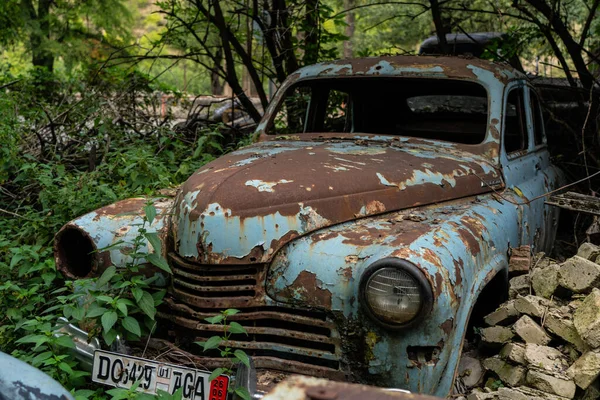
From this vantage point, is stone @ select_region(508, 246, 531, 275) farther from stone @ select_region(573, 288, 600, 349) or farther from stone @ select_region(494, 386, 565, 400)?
stone @ select_region(494, 386, 565, 400)

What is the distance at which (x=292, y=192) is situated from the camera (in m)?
2.74

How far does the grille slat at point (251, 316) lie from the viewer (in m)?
2.46

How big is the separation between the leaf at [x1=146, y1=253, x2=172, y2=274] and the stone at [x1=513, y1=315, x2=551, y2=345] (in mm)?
1498

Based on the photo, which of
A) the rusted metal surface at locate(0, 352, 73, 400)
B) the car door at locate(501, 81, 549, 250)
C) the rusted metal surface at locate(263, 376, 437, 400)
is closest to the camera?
the rusted metal surface at locate(263, 376, 437, 400)

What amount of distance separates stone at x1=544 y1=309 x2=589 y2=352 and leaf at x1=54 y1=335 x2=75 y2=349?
6.58ft

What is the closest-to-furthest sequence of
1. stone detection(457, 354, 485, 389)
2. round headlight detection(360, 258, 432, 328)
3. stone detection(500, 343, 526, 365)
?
round headlight detection(360, 258, 432, 328) < stone detection(500, 343, 526, 365) < stone detection(457, 354, 485, 389)

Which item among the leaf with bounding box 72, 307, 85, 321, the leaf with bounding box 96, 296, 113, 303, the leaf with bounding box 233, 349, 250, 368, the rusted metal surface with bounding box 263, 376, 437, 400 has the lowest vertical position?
the leaf with bounding box 233, 349, 250, 368

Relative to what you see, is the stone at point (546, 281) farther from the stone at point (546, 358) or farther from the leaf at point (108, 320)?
the leaf at point (108, 320)

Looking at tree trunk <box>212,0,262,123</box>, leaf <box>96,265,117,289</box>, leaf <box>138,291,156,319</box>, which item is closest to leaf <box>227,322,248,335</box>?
leaf <box>138,291,156,319</box>

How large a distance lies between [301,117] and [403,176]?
2.83 meters

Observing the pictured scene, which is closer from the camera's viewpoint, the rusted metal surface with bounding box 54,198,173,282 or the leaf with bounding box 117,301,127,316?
the leaf with bounding box 117,301,127,316

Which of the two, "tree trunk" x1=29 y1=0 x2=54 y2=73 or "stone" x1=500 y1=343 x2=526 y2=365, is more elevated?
"tree trunk" x1=29 y1=0 x2=54 y2=73

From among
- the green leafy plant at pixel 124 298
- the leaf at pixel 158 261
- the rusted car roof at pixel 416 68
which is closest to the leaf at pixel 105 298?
the green leafy plant at pixel 124 298

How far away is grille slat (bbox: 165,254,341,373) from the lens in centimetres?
246
